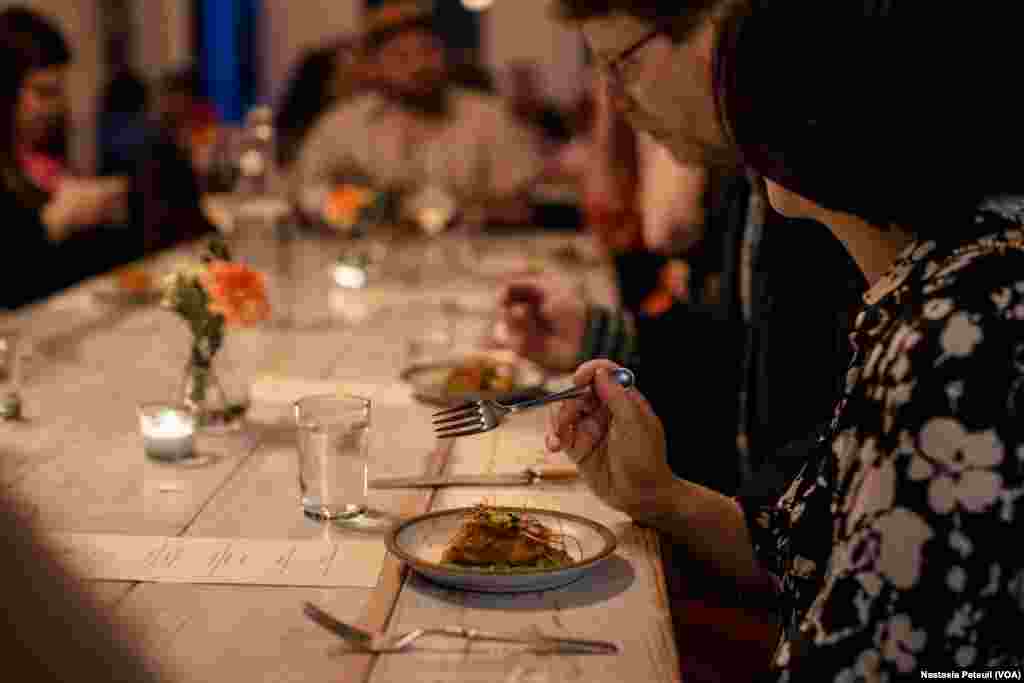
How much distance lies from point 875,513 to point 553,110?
704cm

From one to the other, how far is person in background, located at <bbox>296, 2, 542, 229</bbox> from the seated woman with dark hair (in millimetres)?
3695

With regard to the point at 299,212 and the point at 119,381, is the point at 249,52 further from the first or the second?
the point at 119,381

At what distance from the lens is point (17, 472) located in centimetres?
146

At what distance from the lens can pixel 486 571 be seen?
1.08m

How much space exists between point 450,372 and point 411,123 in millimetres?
3457

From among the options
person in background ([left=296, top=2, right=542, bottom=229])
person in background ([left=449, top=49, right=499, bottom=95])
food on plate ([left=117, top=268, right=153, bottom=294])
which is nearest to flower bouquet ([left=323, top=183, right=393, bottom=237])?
food on plate ([left=117, top=268, right=153, bottom=294])

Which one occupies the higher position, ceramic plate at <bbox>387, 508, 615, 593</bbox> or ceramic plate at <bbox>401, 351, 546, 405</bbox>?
ceramic plate at <bbox>387, 508, 615, 593</bbox>

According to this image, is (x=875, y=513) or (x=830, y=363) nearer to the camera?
(x=875, y=513)

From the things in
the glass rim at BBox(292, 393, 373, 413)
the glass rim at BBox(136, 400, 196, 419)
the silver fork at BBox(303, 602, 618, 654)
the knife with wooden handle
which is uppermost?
the glass rim at BBox(292, 393, 373, 413)

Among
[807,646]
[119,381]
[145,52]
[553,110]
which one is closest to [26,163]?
[119,381]

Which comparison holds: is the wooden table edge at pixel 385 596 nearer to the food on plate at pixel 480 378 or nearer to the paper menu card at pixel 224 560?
the paper menu card at pixel 224 560

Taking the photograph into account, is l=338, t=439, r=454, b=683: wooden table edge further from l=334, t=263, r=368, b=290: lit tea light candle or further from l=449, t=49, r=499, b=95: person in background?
l=449, t=49, r=499, b=95: person in background

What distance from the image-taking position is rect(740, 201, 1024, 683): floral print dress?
88 cm

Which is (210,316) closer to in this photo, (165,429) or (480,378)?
(165,429)
